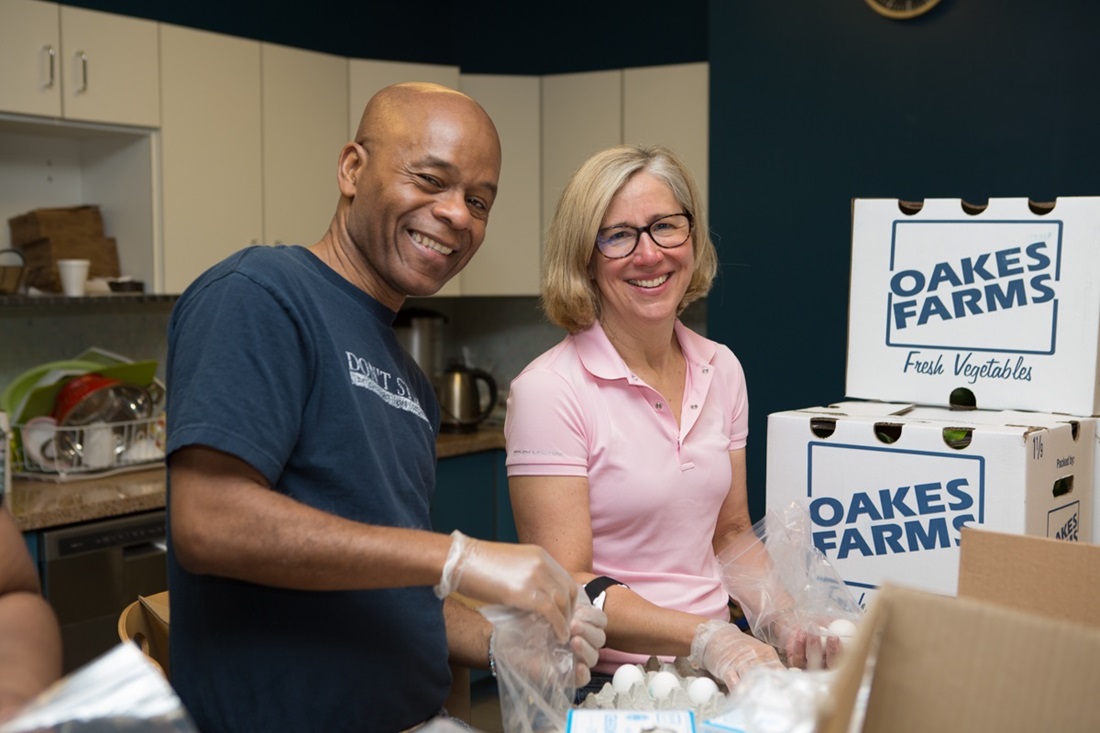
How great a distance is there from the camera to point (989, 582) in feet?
3.92

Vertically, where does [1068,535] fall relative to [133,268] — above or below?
below

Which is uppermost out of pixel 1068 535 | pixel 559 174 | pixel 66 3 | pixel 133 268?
pixel 66 3

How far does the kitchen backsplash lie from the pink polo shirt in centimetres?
195

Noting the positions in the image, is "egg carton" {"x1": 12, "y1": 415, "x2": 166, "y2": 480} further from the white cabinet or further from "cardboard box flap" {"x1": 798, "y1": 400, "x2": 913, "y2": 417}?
"cardboard box flap" {"x1": 798, "y1": 400, "x2": 913, "y2": 417}

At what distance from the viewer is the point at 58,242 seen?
→ 3412mm

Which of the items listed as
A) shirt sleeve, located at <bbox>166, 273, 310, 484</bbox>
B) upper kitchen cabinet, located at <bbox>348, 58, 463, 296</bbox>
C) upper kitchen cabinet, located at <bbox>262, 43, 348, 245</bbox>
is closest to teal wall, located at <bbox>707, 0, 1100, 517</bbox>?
upper kitchen cabinet, located at <bbox>348, 58, 463, 296</bbox>

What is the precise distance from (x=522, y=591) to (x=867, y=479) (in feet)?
2.41

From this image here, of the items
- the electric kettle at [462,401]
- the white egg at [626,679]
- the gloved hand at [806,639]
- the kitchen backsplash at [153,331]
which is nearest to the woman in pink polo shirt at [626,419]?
the gloved hand at [806,639]

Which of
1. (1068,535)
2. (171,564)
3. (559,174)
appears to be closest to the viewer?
(171,564)

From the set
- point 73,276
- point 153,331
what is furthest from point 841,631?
point 153,331

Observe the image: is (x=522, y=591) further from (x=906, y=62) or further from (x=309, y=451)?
(x=906, y=62)

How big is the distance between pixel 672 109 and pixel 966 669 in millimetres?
3424

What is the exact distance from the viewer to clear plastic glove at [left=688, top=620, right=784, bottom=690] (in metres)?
1.38

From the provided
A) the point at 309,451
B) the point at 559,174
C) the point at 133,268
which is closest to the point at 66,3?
the point at 133,268
